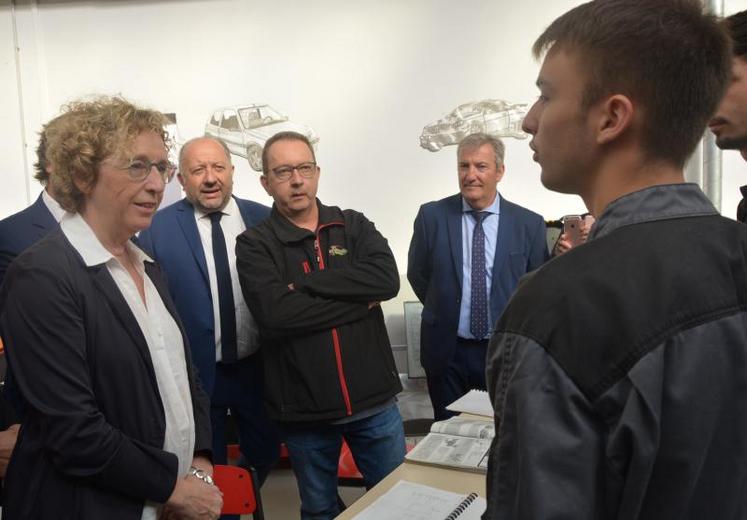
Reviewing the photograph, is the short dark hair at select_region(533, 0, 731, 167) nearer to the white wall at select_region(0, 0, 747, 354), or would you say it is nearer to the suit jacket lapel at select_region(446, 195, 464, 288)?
the suit jacket lapel at select_region(446, 195, 464, 288)

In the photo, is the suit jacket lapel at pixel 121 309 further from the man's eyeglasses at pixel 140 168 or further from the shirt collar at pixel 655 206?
the shirt collar at pixel 655 206

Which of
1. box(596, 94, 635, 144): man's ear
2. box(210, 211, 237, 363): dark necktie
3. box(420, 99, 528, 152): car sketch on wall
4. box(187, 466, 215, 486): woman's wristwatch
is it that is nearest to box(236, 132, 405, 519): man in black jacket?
box(210, 211, 237, 363): dark necktie

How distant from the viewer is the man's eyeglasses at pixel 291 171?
7.29 feet

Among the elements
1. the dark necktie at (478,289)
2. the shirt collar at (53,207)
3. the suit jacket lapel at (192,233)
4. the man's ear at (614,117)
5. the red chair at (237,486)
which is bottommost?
the red chair at (237,486)

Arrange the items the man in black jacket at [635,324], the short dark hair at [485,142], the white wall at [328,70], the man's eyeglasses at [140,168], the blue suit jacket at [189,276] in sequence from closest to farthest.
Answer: the man in black jacket at [635,324], the man's eyeglasses at [140,168], the blue suit jacket at [189,276], the short dark hair at [485,142], the white wall at [328,70]

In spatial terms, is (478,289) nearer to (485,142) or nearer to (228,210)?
(485,142)

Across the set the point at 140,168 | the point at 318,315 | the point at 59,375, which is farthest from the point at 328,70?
the point at 59,375

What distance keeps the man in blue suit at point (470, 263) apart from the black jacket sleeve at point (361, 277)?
763 millimetres

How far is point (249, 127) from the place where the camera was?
3900mm

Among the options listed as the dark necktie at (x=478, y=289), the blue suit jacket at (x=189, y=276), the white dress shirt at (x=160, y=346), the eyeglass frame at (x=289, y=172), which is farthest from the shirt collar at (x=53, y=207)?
the dark necktie at (x=478, y=289)

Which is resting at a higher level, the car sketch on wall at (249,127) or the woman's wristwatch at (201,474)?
the car sketch on wall at (249,127)

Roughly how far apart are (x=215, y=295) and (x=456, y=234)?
3.98 feet

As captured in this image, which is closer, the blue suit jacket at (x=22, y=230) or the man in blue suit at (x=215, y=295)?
the blue suit jacket at (x=22, y=230)

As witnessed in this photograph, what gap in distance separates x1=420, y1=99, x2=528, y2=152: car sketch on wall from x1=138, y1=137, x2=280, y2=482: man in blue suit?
1714 mm
